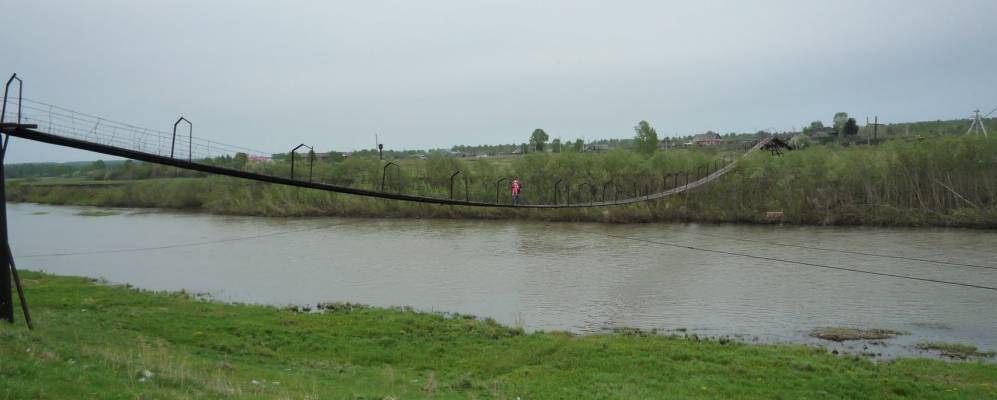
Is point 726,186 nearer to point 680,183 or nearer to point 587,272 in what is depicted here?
point 680,183

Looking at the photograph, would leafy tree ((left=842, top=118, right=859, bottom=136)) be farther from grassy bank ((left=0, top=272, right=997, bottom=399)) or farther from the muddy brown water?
grassy bank ((left=0, top=272, right=997, bottom=399))

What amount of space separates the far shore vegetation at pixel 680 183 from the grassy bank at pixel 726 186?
0.07 meters

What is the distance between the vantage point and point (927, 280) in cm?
2064

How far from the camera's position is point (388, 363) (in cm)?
1186

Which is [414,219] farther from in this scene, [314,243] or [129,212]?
[129,212]

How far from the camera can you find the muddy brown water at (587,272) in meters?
16.6

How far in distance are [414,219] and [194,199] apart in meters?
24.0

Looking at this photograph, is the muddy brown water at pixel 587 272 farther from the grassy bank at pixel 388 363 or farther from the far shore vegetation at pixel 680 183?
the grassy bank at pixel 388 363

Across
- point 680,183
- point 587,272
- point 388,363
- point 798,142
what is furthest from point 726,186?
point 388,363

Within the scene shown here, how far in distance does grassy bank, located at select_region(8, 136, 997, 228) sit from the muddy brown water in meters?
2.22

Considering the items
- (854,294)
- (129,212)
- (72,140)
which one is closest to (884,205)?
(854,294)

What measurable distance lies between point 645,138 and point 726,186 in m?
20.5

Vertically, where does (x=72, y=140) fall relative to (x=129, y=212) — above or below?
above

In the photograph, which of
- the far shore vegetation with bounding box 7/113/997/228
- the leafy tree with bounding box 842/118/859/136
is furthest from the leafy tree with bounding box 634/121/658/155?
the leafy tree with bounding box 842/118/859/136
